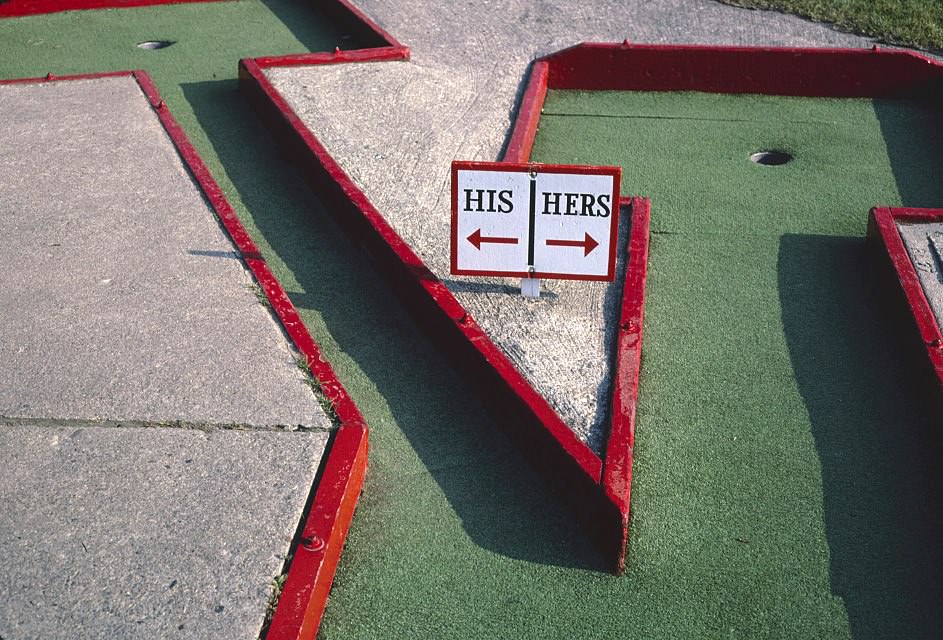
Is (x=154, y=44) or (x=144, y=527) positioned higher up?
(x=144, y=527)

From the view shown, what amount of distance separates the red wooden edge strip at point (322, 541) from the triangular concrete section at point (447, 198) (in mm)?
693

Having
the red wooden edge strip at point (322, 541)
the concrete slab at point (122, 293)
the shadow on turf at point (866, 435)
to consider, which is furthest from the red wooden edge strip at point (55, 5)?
the red wooden edge strip at point (322, 541)

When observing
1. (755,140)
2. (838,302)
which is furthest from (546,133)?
(838,302)

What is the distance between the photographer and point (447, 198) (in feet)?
18.1

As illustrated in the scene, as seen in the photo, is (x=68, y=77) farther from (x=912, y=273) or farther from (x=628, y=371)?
(x=912, y=273)

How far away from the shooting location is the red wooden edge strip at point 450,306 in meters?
3.79

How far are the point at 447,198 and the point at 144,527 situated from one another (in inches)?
103

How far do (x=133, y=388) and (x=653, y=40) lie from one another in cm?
505

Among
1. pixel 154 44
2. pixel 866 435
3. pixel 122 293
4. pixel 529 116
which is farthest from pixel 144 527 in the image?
pixel 154 44

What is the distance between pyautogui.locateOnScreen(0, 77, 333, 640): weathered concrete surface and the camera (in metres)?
3.24

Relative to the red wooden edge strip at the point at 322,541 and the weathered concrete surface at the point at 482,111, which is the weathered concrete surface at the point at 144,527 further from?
the weathered concrete surface at the point at 482,111

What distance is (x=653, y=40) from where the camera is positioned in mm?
7695

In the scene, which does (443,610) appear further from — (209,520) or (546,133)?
(546,133)

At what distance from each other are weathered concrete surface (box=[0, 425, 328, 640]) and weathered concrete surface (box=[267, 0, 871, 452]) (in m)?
1.06
